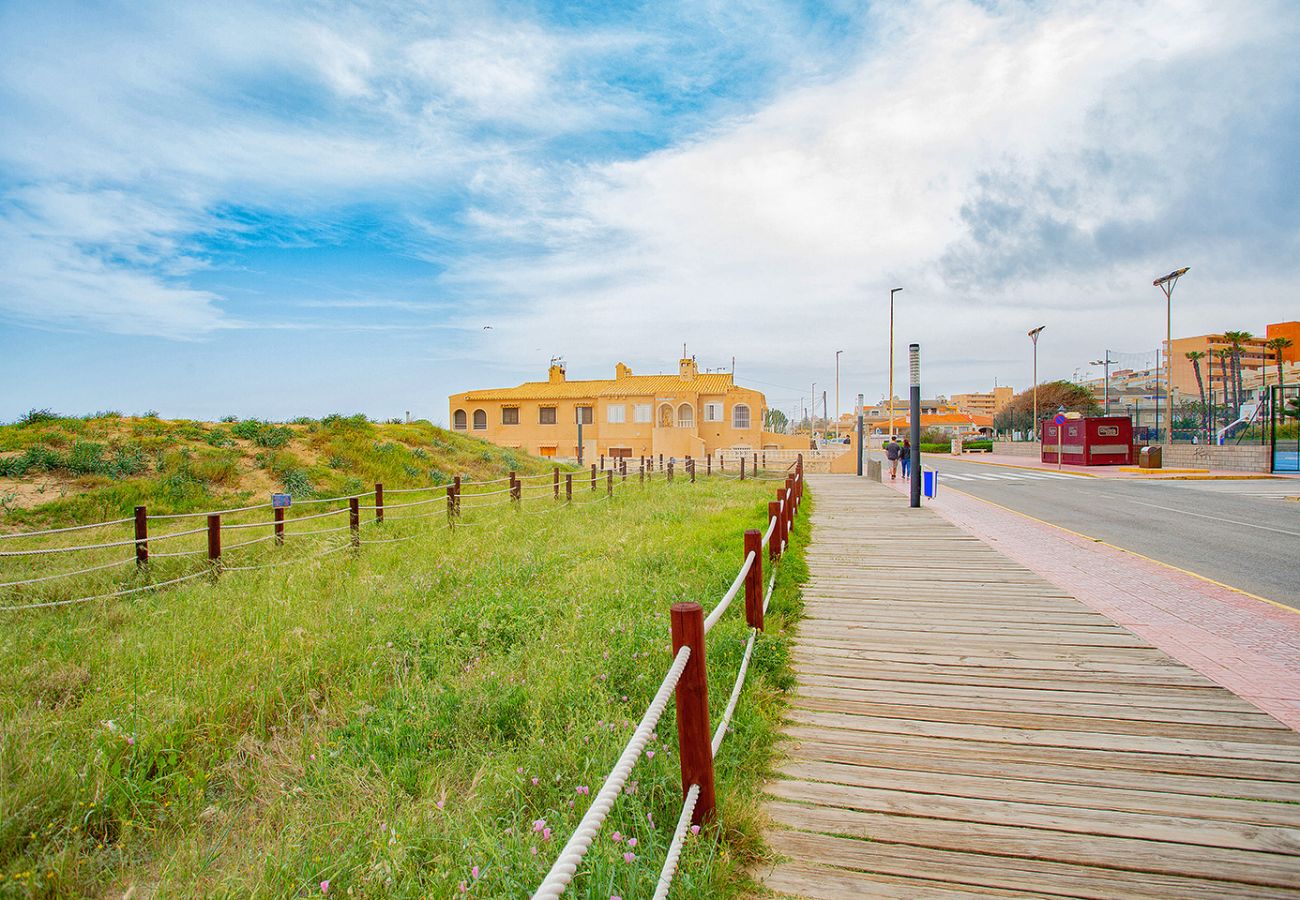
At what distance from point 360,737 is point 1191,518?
16.2 metres

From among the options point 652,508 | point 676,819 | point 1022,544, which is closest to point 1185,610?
point 1022,544

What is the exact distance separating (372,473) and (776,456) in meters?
23.2

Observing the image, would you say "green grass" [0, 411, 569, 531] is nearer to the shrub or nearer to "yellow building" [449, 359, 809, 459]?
the shrub

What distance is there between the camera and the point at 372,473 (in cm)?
1950

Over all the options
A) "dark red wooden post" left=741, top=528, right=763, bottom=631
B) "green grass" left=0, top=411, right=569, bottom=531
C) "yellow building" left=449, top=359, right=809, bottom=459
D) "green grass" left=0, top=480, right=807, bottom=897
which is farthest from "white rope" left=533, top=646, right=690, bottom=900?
"yellow building" left=449, top=359, right=809, bottom=459

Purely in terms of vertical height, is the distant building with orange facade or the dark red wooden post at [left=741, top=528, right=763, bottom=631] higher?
the distant building with orange facade

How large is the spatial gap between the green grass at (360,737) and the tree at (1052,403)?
68.1 metres

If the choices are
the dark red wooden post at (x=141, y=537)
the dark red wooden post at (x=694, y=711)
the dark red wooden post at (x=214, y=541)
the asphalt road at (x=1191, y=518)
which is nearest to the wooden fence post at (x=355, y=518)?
the dark red wooden post at (x=214, y=541)

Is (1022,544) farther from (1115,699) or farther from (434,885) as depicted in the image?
(434,885)

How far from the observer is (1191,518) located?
13992 millimetres

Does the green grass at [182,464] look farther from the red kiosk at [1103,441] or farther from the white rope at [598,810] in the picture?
the red kiosk at [1103,441]

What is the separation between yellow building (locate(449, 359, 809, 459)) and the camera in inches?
1779

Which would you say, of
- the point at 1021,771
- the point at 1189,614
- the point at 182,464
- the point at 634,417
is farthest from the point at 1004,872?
the point at 634,417

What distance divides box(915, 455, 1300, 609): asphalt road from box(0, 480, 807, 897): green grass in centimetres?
628
